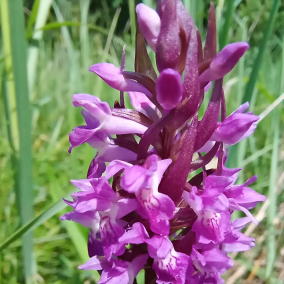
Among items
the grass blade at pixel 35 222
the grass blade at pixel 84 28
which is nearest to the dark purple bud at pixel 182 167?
the grass blade at pixel 35 222

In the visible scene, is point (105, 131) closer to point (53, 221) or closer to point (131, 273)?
point (131, 273)

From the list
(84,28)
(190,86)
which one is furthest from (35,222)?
(84,28)

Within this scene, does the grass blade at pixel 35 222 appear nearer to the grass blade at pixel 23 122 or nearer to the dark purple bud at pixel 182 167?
the grass blade at pixel 23 122

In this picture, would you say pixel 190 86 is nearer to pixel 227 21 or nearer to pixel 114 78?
pixel 114 78

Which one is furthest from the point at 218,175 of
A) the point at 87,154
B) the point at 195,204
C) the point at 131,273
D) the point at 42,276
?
the point at 42,276

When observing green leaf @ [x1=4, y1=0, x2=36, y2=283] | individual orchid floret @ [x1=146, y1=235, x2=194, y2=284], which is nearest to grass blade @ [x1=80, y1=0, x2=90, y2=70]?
green leaf @ [x1=4, y1=0, x2=36, y2=283]

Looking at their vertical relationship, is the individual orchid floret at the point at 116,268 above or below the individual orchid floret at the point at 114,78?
below

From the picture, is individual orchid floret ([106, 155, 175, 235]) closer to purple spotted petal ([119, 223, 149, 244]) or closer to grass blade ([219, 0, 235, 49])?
purple spotted petal ([119, 223, 149, 244])
